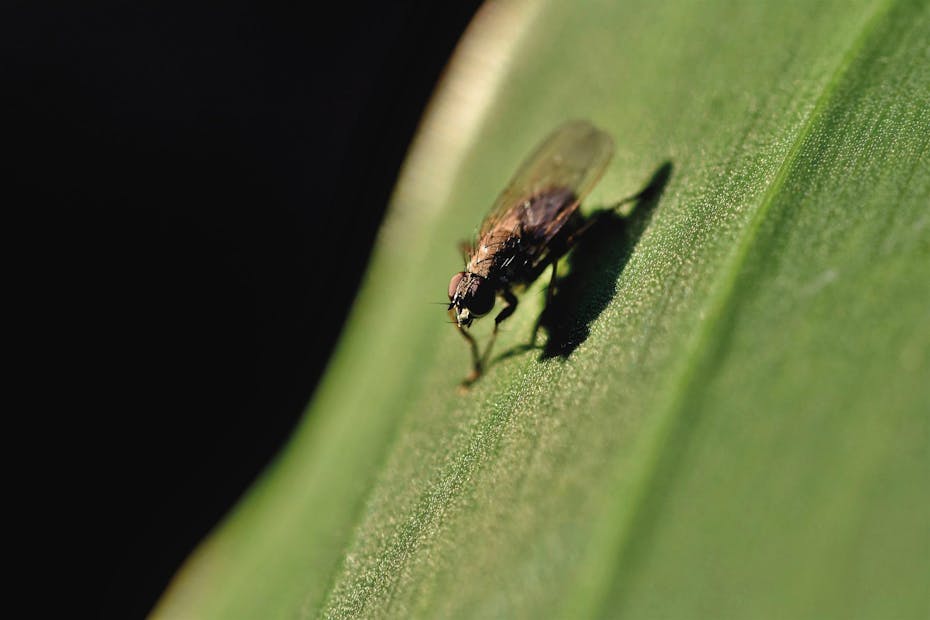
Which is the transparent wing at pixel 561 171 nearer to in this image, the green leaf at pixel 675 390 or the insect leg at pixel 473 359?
the green leaf at pixel 675 390

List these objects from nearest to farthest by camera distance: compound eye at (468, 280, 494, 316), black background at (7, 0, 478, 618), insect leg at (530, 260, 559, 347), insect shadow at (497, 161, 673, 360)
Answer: insect shadow at (497, 161, 673, 360) < insect leg at (530, 260, 559, 347) < compound eye at (468, 280, 494, 316) < black background at (7, 0, 478, 618)

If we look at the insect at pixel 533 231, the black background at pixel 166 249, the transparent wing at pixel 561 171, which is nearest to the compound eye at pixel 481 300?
the insect at pixel 533 231

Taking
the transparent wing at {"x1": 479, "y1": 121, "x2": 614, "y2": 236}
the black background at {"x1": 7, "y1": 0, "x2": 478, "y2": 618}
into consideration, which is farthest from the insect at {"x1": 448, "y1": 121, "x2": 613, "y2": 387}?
the black background at {"x1": 7, "y1": 0, "x2": 478, "y2": 618}

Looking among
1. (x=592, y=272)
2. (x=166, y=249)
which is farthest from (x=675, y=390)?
(x=166, y=249)

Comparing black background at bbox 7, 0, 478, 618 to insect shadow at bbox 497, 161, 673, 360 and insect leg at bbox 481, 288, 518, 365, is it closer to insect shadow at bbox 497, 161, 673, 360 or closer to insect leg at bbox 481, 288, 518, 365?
insect leg at bbox 481, 288, 518, 365

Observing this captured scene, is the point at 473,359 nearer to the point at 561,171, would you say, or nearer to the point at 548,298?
the point at 548,298

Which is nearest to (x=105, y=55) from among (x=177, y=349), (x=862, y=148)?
(x=177, y=349)
